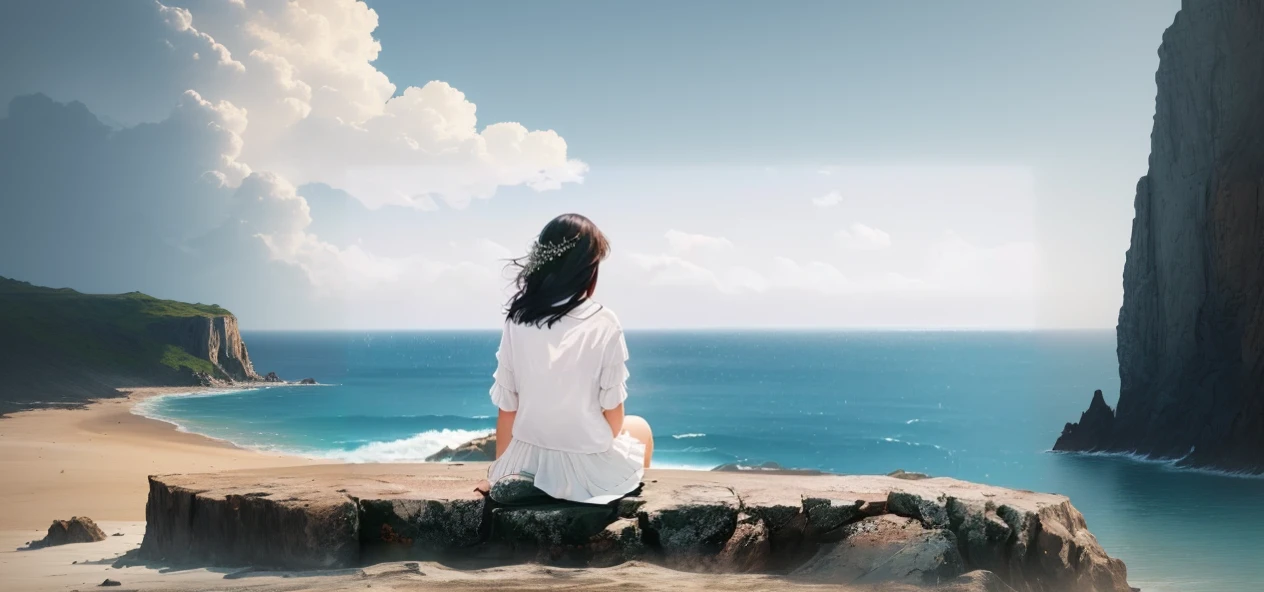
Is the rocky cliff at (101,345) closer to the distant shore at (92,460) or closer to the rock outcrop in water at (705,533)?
the distant shore at (92,460)

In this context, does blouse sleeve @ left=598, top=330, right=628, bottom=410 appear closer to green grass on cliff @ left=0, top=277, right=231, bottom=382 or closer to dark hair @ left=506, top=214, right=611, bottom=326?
dark hair @ left=506, top=214, right=611, bottom=326

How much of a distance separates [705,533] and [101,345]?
33.3 metres

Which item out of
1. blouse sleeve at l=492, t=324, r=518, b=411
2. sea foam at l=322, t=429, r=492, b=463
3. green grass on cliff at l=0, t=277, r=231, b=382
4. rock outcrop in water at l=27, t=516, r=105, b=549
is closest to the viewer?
blouse sleeve at l=492, t=324, r=518, b=411

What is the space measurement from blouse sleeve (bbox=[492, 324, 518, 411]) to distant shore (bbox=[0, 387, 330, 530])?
747cm

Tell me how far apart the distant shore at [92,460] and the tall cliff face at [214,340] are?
38.0 ft

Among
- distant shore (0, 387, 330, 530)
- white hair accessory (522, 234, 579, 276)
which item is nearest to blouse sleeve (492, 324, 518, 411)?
white hair accessory (522, 234, 579, 276)

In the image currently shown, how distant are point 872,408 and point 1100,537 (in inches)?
1057

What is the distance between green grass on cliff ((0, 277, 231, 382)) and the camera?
1065 inches

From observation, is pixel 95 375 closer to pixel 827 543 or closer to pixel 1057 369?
pixel 827 543

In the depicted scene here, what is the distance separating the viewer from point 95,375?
29156 mm

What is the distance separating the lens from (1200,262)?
25.2 meters

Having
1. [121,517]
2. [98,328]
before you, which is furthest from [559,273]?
[98,328]

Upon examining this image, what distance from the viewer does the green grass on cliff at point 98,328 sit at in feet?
88.7

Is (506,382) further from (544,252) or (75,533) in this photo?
(75,533)
